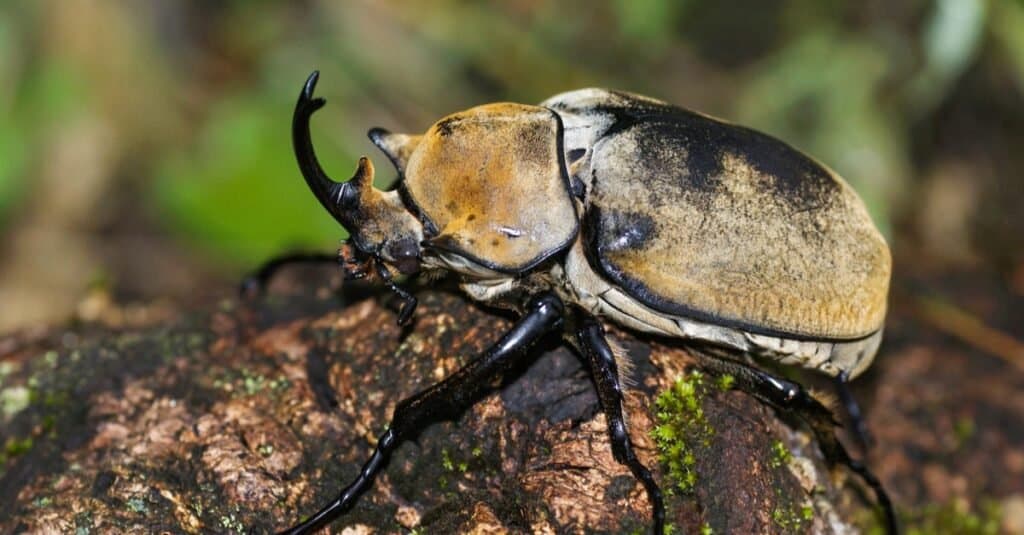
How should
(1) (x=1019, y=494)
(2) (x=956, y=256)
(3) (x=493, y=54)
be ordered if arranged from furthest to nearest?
(3) (x=493, y=54)
(2) (x=956, y=256)
(1) (x=1019, y=494)

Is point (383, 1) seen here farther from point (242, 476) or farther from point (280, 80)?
point (242, 476)

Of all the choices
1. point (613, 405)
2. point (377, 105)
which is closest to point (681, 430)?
point (613, 405)

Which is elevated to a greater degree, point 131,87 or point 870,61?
point 131,87

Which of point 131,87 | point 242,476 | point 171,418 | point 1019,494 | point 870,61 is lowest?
point 1019,494

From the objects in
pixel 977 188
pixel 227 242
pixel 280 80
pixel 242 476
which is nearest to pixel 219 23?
pixel 280 80

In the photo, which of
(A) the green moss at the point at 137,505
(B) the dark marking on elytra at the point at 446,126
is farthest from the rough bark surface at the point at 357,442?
(B) the dark marking on elytra at the point at 446,126

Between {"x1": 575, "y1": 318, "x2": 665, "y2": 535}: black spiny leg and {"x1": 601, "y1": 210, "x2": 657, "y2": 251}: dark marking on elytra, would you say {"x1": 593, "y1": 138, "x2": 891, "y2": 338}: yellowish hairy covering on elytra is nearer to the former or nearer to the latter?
{"x1": 601, "y1": 210, "x2": 657, "y2": 251}: dark marking on elytra

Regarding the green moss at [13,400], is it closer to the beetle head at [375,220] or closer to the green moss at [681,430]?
the beetle head at [375,220]

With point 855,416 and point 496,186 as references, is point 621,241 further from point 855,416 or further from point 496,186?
point 855,416
